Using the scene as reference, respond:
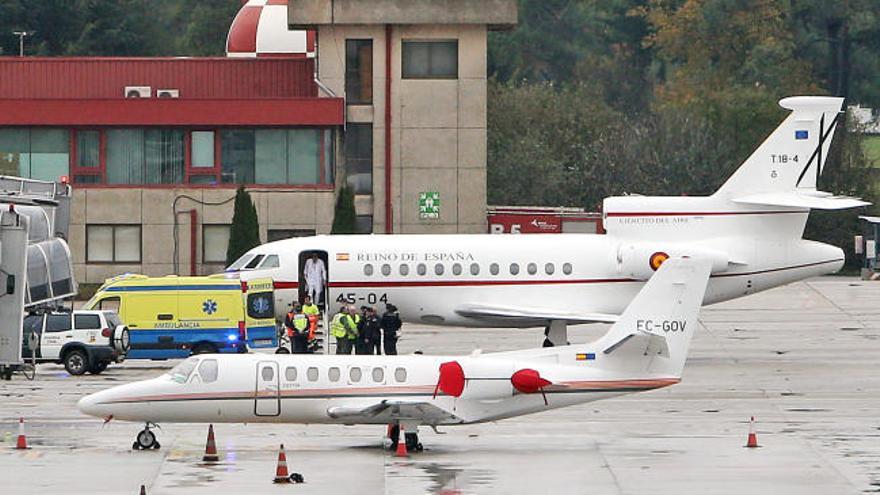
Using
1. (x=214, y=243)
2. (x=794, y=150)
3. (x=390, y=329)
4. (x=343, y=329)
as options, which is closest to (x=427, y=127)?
(x=214, y=243)

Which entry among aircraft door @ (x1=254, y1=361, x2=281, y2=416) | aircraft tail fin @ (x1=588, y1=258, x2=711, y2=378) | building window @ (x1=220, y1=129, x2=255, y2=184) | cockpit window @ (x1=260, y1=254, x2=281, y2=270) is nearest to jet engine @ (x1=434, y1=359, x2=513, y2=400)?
→ aircraft tail fin @ (x1=588, y1=258, x2=711, y2=378)

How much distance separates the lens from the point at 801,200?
156 feet

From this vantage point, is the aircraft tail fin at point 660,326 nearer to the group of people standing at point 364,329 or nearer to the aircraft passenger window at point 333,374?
the aircraft passenger window at point 333,374

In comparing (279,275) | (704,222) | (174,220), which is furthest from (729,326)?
(174,220)

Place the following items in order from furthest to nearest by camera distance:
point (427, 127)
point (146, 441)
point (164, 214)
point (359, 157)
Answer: point (359, 157) → point (427, 127) → point (164, 214) → point (146, 441)

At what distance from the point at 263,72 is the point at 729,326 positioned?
81.1 ft

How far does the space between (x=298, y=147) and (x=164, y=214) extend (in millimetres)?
5008

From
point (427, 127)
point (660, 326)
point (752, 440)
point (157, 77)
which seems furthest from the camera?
point (157, 77)

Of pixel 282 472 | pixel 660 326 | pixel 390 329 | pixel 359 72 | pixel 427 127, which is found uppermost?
pixel 359 72

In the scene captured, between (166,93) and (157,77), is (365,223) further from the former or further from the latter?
(157,77)

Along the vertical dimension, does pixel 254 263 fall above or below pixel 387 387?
above

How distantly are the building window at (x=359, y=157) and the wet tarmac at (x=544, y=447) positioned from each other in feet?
76.4

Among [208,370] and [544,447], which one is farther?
[544,447]

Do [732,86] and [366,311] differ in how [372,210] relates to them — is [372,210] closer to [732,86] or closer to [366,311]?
[366,311]
